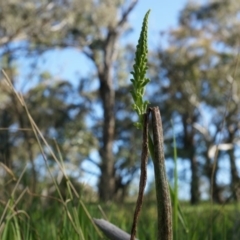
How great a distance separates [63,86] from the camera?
1041 inches

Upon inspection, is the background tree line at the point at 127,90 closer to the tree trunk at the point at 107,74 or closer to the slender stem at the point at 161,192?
the tree trunk at the point at 107,74

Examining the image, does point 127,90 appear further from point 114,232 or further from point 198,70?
point 114,232

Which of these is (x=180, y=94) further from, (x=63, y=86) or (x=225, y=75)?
(x=63, y=86)

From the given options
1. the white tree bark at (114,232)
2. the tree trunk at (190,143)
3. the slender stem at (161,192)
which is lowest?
the white tree bark at (114,232)

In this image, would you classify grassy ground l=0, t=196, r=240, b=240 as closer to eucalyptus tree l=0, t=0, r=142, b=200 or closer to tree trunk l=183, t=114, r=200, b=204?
eucalyptus tree l=0, t=0, r=142, b=200

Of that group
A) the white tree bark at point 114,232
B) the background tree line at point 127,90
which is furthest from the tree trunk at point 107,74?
the white tree bark at point 114,232

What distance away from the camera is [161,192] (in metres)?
0.52

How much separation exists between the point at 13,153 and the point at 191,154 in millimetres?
8962

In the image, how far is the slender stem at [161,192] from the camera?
521 millimetres

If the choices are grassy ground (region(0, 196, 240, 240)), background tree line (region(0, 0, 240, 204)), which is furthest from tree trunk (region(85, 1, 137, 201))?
grassy ground (region(0, 196, 240, 240))

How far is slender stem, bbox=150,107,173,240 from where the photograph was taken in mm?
521

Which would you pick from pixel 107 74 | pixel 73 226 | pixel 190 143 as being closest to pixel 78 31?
pixel 107 74

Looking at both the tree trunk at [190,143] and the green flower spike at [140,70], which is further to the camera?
the tree trunk at [190,143]

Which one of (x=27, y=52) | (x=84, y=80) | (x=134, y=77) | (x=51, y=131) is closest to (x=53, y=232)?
(x=134, y=77)
